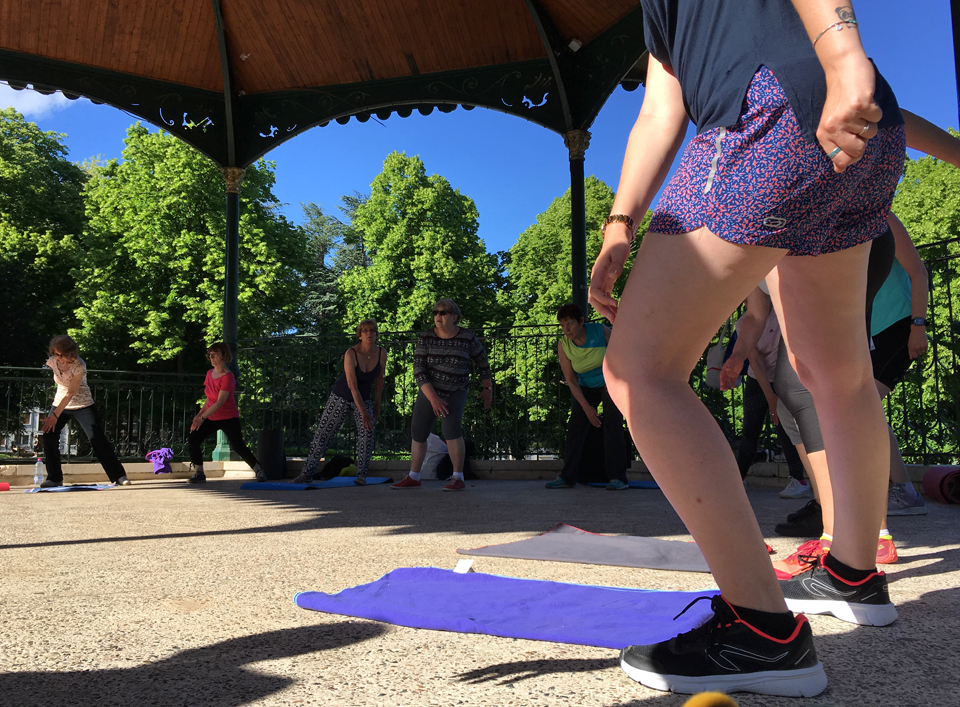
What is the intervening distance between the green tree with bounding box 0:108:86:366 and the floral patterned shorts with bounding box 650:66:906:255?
2689 cm

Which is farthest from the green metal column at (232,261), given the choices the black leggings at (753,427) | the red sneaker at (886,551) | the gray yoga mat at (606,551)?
the red sneaker at (886,551)

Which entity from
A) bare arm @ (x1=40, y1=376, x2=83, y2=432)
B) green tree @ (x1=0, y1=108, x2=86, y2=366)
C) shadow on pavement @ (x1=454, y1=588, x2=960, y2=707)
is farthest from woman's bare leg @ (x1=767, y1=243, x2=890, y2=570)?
green tree @ (x1=0, y1=108, x2=86, y2=366)

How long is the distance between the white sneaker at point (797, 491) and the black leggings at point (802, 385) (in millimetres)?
3153

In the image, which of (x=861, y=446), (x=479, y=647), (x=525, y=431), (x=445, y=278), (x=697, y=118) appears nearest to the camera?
(x=697, y=118)

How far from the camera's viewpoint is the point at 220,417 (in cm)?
925

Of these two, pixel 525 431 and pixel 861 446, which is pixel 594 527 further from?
pixel 525 431

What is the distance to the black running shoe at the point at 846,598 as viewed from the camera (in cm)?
196

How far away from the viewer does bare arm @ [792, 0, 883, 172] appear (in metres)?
1.30

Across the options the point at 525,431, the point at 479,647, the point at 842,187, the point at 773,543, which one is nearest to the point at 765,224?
the point at 842,187

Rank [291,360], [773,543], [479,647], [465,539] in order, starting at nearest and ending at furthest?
[479,647]
[773,543]
[465,539]
[291,360]

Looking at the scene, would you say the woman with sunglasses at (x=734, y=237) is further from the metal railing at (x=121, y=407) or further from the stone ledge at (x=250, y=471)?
the metal railing at (x=121, y=407)

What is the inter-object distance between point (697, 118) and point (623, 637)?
3.99 ft

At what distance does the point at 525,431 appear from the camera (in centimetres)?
1020

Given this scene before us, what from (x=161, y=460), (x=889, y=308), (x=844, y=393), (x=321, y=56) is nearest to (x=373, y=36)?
(x=321, y=56)
